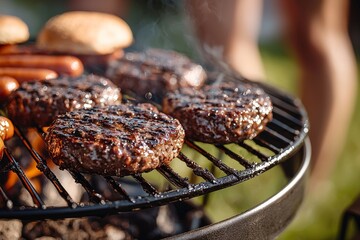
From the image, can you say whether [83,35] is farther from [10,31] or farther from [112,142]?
[112,142]

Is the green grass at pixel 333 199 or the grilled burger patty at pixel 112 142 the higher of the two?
the grilled burger patty at pixel 112 142

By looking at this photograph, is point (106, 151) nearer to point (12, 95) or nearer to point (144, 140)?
point (144, 140)

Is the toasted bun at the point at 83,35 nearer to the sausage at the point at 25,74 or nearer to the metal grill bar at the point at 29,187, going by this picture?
the sausage at the point at 25,74

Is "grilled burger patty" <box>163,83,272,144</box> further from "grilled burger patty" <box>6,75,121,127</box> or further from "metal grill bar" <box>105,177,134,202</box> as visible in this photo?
"metal grill bar" <box>105,177,134,202</box>

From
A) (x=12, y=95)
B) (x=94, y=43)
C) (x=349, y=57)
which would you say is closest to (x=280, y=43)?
(x=349, y=57)

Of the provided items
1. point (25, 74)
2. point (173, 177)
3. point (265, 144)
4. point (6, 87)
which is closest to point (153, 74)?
point (25, 74)

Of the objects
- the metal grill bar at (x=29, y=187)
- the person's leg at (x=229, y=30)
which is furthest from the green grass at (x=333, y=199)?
the metal grill bar at (x=29, y=187)
